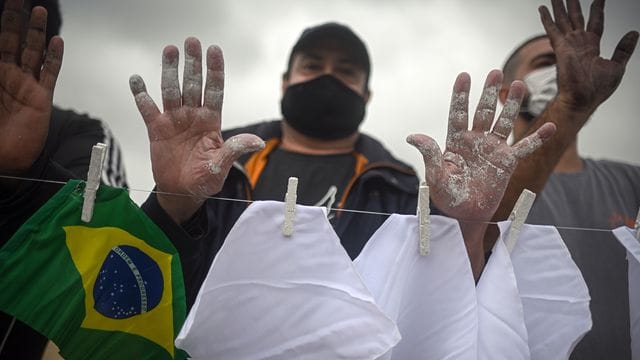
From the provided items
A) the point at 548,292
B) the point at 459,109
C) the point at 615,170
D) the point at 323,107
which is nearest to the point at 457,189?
the point at 459,109

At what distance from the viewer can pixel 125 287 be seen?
4.93ft

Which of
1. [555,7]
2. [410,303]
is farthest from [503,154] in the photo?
[555,7]

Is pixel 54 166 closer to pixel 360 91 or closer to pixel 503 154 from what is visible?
pixel 503 154

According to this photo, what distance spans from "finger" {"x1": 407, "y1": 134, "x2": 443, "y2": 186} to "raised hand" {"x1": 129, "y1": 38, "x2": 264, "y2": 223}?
1.68 feet

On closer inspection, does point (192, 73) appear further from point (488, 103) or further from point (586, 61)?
point (586, 61)

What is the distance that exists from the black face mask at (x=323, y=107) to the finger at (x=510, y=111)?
1278mm

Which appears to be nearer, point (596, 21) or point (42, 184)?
point (42, 184)

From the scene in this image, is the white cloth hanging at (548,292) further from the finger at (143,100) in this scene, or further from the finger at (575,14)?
the finger at (143,100)

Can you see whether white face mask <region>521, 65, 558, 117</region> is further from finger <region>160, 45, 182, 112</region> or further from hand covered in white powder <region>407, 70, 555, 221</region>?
finger <region>160, 45, 182, 112</region>

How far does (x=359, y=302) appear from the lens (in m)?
1.43

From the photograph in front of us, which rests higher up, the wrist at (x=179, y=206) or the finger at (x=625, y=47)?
the finger at (x=625, y=47)

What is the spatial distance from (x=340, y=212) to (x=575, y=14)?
4.45ft

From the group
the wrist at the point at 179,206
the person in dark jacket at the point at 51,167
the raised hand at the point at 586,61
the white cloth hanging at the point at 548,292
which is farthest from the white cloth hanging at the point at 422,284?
the person in dark jacket at the point at 51,167

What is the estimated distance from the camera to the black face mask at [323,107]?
8.91 ft
